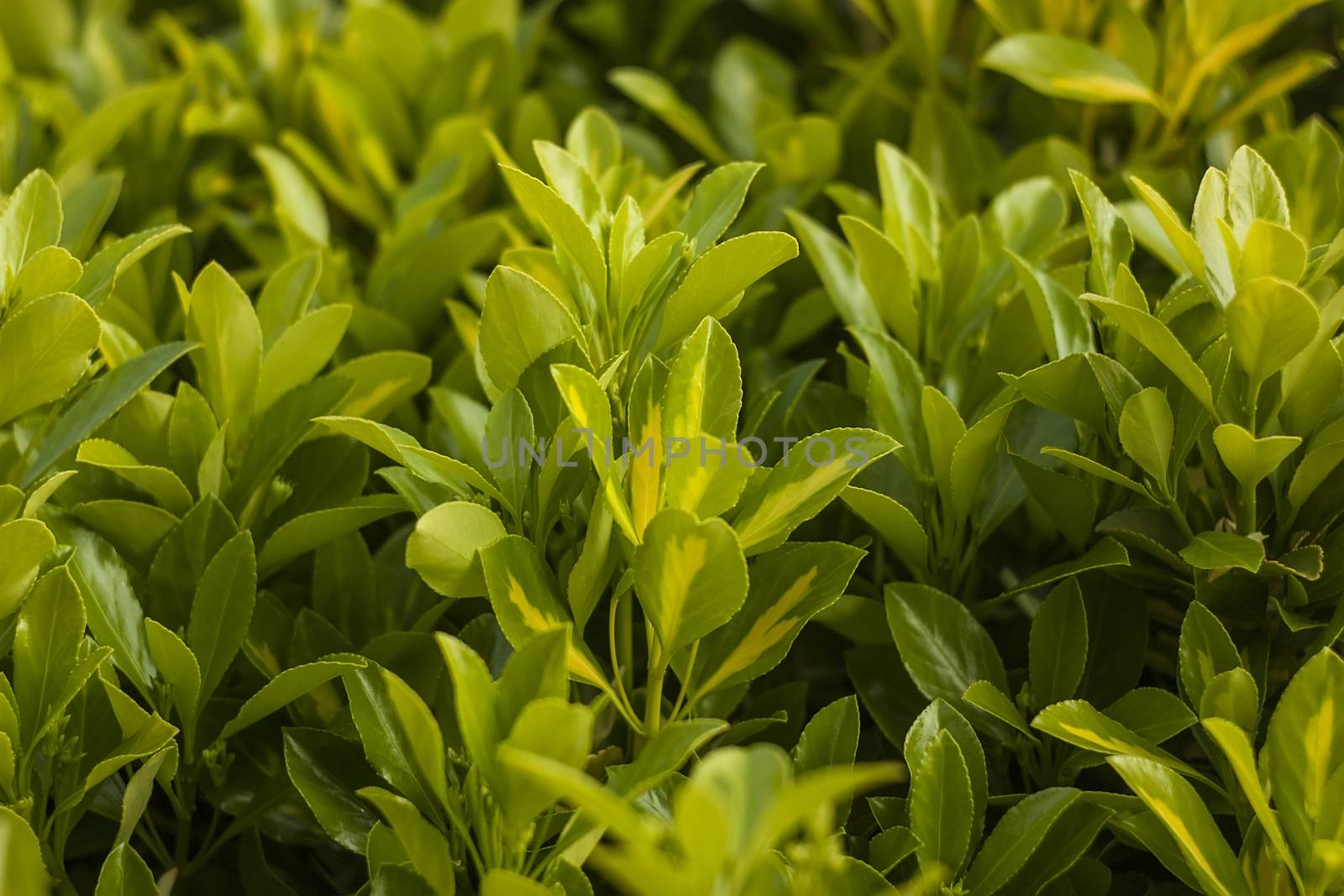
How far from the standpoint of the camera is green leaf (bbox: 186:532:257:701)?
731 millimetres

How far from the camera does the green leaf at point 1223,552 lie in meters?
0.66

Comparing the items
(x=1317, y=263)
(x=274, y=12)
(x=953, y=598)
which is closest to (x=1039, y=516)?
(x=953, y=598)

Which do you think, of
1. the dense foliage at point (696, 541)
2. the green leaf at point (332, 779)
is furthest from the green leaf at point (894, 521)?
the green leaf at point (332, 779)

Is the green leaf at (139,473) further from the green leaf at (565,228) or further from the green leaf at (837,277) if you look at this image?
the green leaf at (837,277)

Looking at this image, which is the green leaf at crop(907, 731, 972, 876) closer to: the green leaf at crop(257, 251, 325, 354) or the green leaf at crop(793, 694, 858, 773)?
the green leaf at crop(793, 694, 858, 773)

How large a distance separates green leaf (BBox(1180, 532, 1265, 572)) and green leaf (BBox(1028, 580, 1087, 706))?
75 mm

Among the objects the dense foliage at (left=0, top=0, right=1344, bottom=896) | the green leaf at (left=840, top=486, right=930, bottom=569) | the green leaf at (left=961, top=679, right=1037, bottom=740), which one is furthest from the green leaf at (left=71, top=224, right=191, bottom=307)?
the green leaf at (left=961, top=679, right=1037, bottom=740)

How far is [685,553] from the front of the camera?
0.60 metres

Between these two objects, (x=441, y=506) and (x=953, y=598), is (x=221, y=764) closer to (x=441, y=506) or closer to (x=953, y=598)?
(x=441, y=506)

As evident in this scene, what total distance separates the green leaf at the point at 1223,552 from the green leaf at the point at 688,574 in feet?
0.84

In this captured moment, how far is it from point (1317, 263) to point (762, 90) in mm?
654

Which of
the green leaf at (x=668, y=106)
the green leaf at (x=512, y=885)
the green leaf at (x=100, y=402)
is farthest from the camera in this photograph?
the green leaf at (x=668, y=106)

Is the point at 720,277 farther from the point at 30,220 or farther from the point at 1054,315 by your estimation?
the point at 30,220

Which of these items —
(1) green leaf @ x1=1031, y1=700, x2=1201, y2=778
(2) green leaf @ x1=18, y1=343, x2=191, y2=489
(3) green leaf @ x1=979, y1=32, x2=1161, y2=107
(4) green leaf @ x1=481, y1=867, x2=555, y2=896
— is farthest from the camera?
(3) green leaf @ x1=979, y1=32, x2=1161, y2=107
